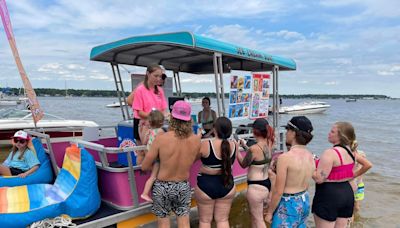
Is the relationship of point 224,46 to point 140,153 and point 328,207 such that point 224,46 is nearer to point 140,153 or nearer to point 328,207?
point 140,153

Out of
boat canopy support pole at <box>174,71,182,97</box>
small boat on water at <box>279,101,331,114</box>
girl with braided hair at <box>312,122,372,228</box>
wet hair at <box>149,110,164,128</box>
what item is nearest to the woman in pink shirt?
wet hair at <box>149,110,164,128</box>

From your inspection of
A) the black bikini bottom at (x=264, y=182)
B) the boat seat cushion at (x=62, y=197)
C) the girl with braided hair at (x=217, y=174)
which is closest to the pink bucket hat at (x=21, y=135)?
the boat seat cushion at (x=62, y=197)

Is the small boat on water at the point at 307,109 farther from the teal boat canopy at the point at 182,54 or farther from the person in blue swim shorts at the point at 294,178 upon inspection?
the person in blue swim shorts at the point at 294,178

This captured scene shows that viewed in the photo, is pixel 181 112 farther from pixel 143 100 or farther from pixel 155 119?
pixel 143 100

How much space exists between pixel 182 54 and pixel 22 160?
3.06 metres

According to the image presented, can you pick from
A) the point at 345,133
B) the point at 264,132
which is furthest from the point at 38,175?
the point at 345,133

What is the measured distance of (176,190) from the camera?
9.73 ft

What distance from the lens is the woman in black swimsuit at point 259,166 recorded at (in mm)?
3208

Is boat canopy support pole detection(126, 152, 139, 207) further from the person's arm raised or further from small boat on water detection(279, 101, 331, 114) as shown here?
small boat on water detection(279, 101, 331, 114)

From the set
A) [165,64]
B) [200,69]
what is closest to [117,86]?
[165,64]

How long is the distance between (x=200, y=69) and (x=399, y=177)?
286 inches

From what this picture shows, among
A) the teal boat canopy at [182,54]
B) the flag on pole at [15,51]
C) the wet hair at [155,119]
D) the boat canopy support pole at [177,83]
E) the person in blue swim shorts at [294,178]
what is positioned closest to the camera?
the person in blue swim shorts at [294,178]

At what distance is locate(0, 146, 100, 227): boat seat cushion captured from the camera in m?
3.05

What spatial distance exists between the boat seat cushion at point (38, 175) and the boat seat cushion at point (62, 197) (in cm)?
42
